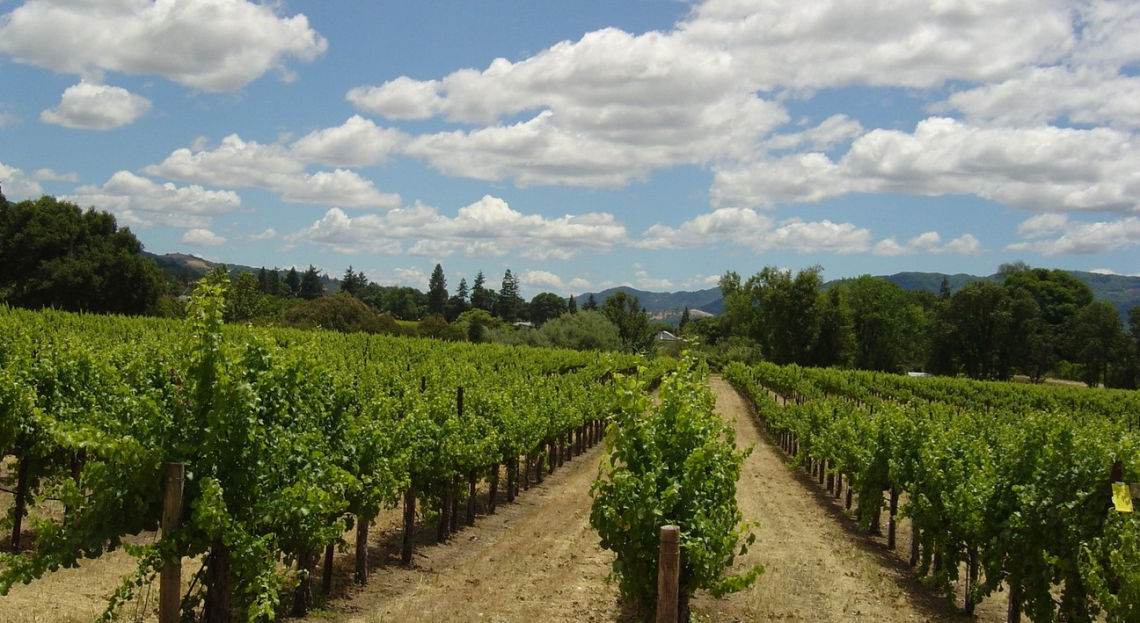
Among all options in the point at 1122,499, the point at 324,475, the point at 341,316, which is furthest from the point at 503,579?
the point at 341,316

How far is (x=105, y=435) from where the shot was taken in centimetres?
652

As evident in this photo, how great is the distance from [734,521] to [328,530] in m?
4.02

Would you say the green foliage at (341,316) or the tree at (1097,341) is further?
the tree at (1097,341)

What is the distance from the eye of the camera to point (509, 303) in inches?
6260

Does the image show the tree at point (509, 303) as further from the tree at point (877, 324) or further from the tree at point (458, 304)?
the tree at point (877, 324)

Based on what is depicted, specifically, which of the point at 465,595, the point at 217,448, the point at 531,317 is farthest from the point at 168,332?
the point at 531,317

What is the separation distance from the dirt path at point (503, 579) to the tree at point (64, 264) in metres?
44.2

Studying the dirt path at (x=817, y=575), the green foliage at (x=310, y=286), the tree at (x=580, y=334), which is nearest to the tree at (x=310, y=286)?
the green foliage at (x=310, y=286)

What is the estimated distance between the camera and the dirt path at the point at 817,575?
10.3 metres

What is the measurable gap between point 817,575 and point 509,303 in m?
148

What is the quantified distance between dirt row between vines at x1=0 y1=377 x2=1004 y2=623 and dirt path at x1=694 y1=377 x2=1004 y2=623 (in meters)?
0.02

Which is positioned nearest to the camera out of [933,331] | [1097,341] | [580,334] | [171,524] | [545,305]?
[171,524]

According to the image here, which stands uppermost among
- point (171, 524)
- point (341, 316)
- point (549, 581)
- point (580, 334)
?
point (341, 316)

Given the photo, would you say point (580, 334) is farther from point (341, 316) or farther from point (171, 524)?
point (171, 524)
